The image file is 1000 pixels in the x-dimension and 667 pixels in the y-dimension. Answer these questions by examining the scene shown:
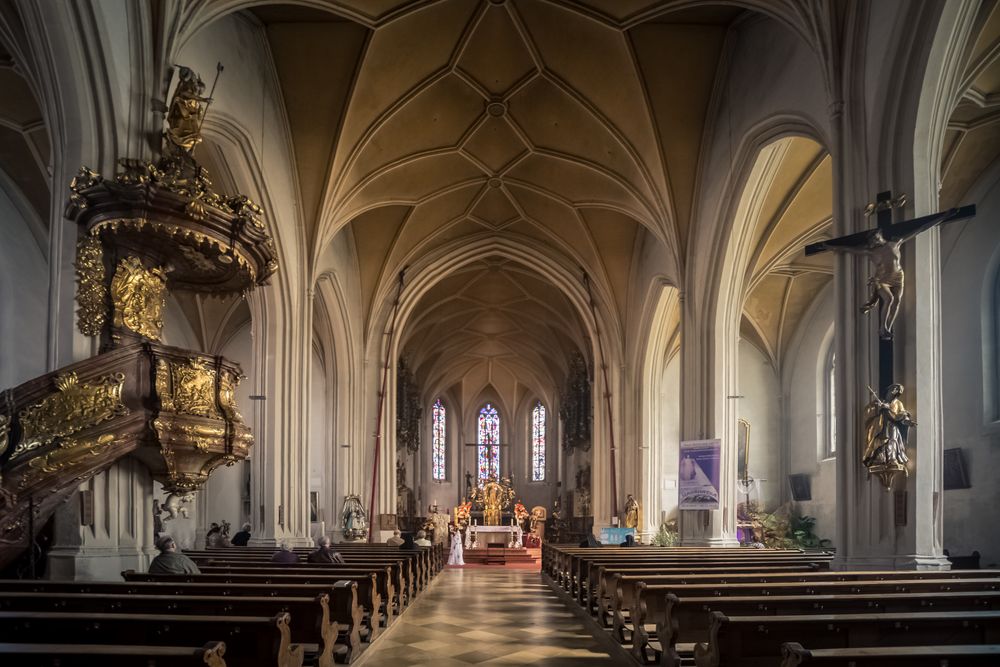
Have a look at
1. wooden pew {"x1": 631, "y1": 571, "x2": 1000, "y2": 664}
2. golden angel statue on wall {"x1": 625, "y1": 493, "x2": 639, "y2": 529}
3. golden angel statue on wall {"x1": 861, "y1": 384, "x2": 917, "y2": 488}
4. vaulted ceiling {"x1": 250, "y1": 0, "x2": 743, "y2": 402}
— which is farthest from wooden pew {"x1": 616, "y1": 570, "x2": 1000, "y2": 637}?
golden angel statue on wall {"x1": 625, "y1": 493, "x2": 639, "y2": 529}

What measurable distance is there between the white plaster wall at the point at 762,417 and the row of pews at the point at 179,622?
62.0 ft

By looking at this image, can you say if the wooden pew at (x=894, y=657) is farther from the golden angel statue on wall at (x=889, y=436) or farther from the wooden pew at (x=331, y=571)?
the wooden pew at (x=331, y=571)

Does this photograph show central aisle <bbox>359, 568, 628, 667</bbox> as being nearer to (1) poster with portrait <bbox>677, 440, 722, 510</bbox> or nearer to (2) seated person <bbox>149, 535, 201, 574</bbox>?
(2) seated person <bbox>149, 535, 201, 574</bbox>

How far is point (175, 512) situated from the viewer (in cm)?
1135

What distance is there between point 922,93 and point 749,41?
5.43 m

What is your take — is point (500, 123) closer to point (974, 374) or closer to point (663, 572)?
point (974, 374)

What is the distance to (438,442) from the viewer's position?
40625 millimetres

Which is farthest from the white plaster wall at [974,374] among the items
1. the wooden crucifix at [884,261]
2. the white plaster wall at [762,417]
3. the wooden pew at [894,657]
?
the wooden pew at [894,657]

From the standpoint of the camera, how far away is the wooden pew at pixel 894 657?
3.43 meters

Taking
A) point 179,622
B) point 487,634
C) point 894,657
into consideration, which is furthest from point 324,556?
point 894,657

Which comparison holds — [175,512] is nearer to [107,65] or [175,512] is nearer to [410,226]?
[107,65]

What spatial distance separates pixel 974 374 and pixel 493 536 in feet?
56.0

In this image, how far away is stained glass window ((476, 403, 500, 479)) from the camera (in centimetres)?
4109

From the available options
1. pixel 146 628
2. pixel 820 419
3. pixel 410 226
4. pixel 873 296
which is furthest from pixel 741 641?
pixel 820 419
